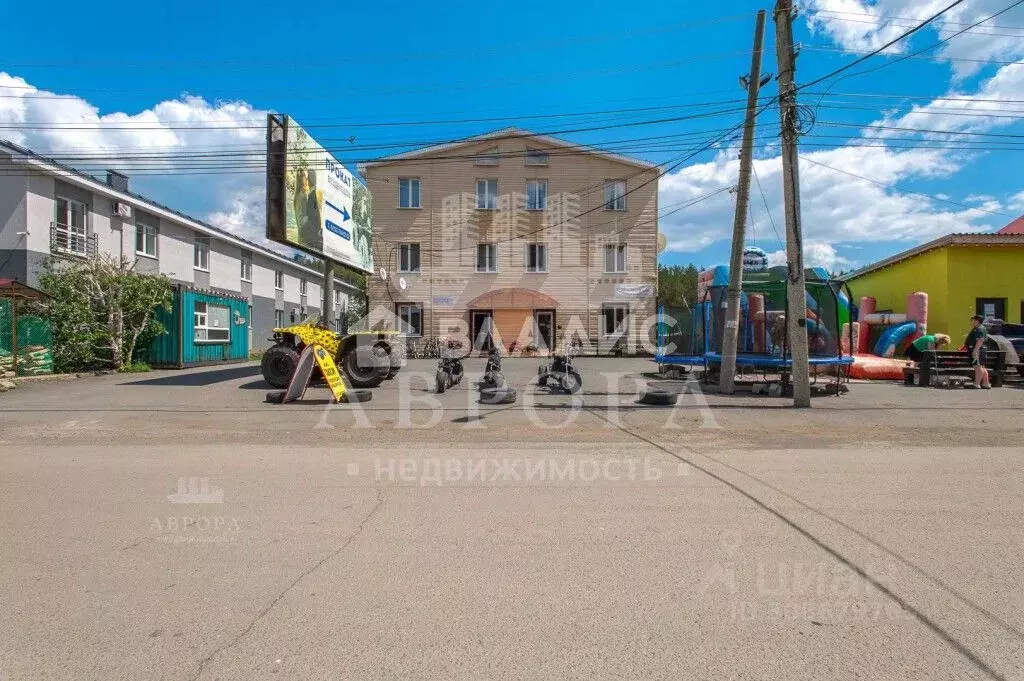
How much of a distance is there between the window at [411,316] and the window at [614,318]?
9211 mm

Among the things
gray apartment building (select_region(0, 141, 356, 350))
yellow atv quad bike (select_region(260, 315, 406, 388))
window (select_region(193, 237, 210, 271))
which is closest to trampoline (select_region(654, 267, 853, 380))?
yellow atv quad bike (select_region(260, 315, 406, 388))

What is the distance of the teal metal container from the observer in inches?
786

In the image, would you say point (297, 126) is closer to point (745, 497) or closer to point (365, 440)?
point (365, 440)

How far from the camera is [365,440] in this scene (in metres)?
8.73

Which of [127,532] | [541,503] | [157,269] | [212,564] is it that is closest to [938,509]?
[541,503]

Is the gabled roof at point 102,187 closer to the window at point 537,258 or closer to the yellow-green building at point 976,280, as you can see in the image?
the window at point 537,258

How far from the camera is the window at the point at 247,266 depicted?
112ft

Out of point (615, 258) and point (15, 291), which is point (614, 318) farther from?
point (15, 291)

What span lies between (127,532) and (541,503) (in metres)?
3.22

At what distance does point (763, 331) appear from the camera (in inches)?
653

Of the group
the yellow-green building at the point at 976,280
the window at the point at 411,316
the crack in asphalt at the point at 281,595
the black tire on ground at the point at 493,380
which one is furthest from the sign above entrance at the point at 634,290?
the crack in asphalt at the point at 281,595

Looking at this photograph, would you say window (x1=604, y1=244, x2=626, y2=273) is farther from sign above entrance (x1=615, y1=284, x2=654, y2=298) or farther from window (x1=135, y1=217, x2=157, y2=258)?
window (x1=135, y1=217, x2=157, y2=258)

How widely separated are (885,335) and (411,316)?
67.2ft

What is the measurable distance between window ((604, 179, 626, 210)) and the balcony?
21935 millimetres
